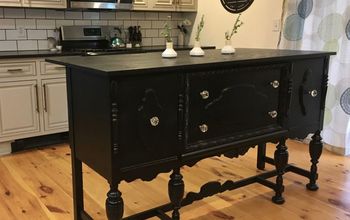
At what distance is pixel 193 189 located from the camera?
8.86 feet

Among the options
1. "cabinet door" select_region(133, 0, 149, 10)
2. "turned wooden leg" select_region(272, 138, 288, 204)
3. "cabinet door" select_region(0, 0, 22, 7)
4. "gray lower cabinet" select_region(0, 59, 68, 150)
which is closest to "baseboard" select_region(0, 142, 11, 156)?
"gray lower cabinet" select_region(0, 59, 68, 150)

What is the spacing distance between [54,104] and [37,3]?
1.01 m

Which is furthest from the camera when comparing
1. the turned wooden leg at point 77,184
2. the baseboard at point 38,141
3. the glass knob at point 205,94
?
the baseboard at point 38,141

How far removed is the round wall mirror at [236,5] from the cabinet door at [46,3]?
6.10 feet

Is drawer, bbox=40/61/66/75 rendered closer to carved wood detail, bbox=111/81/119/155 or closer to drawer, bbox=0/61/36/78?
drawer, bbox=0/61/36/78

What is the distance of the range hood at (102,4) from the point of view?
3791 millimetres

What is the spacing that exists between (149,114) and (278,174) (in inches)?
46.8

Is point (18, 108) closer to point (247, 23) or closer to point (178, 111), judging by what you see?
point (178, 111)

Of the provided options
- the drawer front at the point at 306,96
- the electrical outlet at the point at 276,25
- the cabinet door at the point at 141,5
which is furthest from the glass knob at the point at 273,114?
the cabinet door at the point at 141,5

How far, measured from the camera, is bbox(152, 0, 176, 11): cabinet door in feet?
14.8

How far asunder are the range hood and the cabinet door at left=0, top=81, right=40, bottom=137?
945 millimetres

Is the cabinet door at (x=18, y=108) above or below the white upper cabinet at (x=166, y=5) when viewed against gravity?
below

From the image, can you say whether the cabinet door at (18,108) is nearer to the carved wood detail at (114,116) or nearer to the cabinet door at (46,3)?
the cabinet door at (46,3)

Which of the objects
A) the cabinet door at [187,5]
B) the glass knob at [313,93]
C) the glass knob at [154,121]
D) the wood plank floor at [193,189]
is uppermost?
the cabinet door at [187,5]
